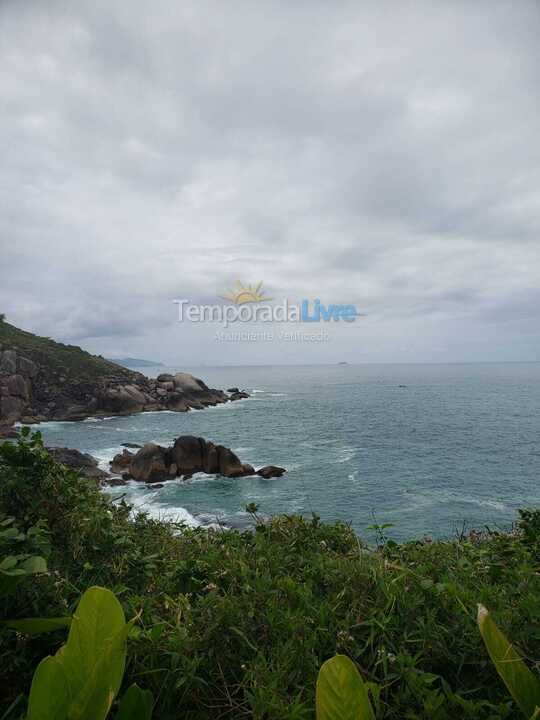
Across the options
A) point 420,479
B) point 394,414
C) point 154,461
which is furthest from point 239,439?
point 394,414

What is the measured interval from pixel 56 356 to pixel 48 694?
7277cm

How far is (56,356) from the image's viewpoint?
215ft

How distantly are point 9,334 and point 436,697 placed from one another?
8004 cm

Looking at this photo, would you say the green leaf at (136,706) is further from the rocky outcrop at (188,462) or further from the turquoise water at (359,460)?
the rocky outcrop at (188,462)

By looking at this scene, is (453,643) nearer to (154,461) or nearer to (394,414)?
(154,461)

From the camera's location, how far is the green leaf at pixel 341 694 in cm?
135

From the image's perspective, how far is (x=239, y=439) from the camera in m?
41.5

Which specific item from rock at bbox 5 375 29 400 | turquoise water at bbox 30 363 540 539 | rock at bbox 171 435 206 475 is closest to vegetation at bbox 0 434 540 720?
turquoise water at bbox 30 363 540 539

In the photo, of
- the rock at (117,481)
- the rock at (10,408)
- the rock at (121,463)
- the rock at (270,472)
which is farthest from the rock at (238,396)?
the rock at (117,481)

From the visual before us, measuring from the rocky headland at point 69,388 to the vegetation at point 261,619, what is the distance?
Answer: 1786 inches

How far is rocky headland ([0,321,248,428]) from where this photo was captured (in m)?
51.5

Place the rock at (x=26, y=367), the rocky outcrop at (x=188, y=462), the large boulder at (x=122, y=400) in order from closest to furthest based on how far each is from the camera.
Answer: the rocky outcrop at (x=188, y=462) → the rock at (x=26, y=367) → the large boulder at (x=122, y=400)

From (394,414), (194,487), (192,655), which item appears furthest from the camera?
(394,414)

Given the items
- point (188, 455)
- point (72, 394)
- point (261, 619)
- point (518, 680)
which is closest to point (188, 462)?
point (188, 455)
